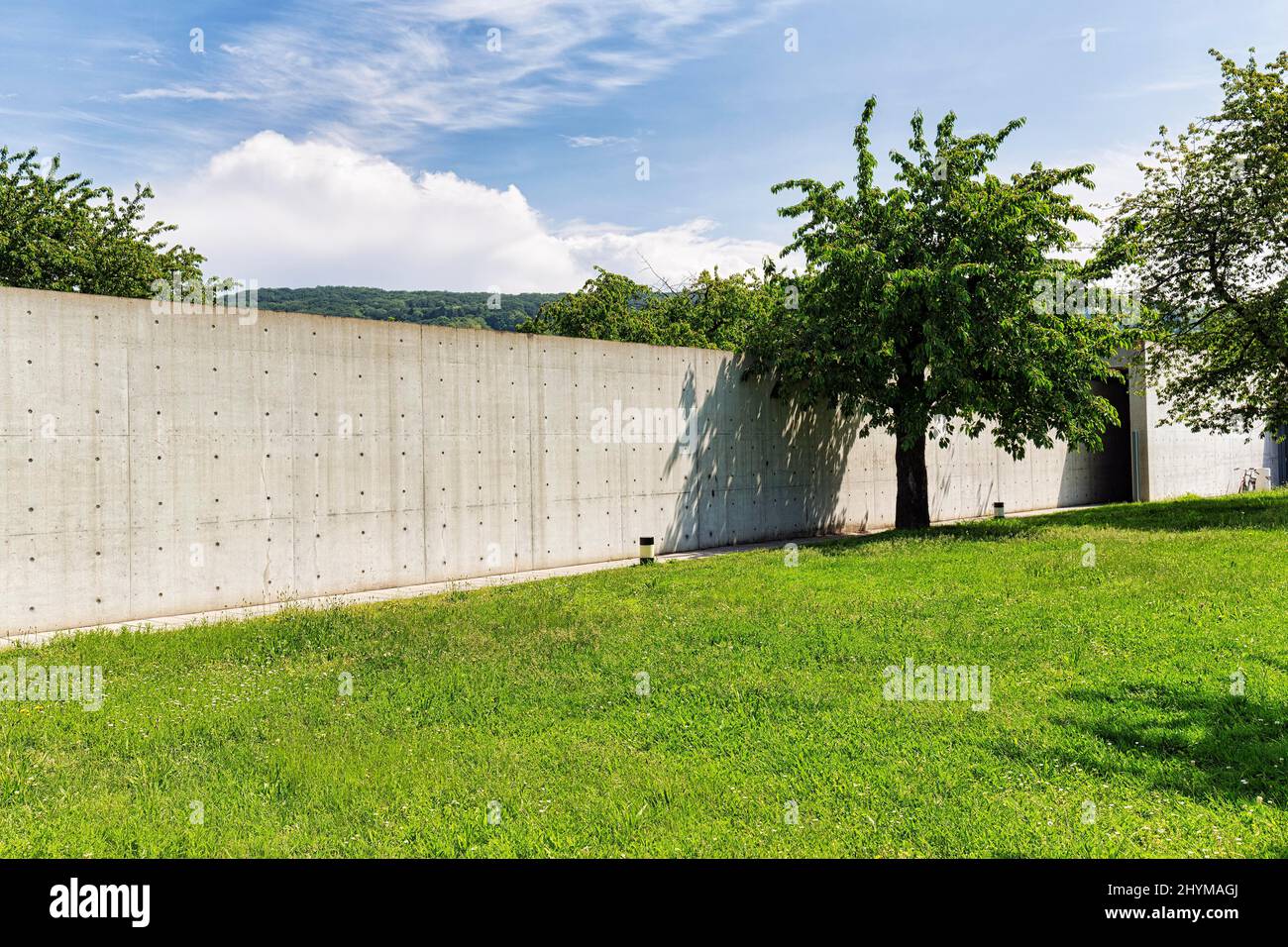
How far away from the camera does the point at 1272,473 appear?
120 feet

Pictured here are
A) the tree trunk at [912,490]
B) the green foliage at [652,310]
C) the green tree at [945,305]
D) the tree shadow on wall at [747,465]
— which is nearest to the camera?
the green tree at [945,305]

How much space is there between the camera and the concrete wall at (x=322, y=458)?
10.1 meters

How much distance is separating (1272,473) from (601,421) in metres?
34.9

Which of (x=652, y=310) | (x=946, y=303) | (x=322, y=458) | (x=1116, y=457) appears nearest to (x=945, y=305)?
(x=946, y=303)

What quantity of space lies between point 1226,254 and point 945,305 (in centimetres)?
989

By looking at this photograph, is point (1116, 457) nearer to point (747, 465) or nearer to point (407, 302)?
point (747, 465)

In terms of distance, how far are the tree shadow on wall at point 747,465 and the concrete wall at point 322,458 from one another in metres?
0.06

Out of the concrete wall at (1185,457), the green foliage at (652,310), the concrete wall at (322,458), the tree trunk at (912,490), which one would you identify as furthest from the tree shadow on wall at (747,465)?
the green foliage at (652,310)

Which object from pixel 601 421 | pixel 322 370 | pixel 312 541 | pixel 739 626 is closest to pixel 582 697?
pixel 739 626

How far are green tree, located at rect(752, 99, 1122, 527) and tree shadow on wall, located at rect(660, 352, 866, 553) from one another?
1.13 metres

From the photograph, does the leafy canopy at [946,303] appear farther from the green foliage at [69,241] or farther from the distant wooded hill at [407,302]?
the distant wooded hill at [407,302]

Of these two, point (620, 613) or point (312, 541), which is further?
point (312, 541)
